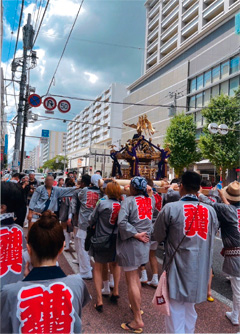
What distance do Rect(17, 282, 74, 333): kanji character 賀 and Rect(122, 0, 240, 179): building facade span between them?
64.2ft

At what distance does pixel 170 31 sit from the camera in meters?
36.0

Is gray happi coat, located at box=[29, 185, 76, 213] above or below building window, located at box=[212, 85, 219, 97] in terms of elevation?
below

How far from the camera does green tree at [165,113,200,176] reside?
24.7m

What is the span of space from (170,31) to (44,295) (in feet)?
134

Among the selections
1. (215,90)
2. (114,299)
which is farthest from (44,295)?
(215,90)

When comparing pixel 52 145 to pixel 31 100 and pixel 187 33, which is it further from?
pixel 31 100

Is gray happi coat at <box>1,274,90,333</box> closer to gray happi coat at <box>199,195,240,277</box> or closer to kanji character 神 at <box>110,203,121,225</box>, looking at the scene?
kanji character 神 at <box>110,203,121,225</box>

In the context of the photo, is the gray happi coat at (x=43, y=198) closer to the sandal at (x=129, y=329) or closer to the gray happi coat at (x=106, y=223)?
the gray happi coat at (x=106, y=223)

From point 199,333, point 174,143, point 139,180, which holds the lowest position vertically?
point 199,333

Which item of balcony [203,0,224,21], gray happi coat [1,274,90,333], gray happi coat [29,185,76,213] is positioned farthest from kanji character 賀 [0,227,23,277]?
balcony [203,0,224,21]

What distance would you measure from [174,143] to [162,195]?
2028cm

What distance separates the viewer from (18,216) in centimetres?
236

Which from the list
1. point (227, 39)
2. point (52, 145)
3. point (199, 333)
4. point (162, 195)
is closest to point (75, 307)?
point (199, 333)

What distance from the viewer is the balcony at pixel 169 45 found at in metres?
36.4
